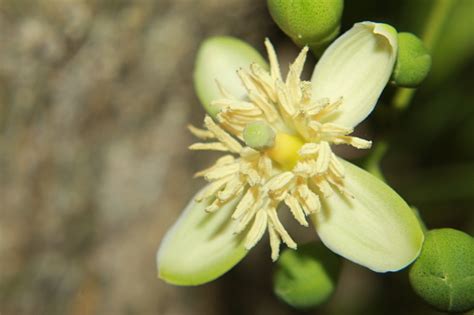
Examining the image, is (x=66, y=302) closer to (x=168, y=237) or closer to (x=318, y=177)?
(x=168, y=237)

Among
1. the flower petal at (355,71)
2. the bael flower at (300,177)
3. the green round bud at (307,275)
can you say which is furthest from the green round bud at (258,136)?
the green round bud at (307,275)

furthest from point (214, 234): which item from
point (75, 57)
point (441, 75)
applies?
point (441, 75)

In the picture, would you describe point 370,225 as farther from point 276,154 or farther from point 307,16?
point 307,16

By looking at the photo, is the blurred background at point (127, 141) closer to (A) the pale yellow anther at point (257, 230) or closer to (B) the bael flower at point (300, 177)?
(B) the bael flower at point (300, 177)

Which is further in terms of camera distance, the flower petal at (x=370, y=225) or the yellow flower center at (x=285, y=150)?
the yellow flower center at (x=285, y=150)

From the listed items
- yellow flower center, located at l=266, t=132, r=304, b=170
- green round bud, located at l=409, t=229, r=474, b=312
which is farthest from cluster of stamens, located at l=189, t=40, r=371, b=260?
green round bud, located at l=409, t=229, r=474, b=312

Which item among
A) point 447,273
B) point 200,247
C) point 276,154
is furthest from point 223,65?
point 447,273
